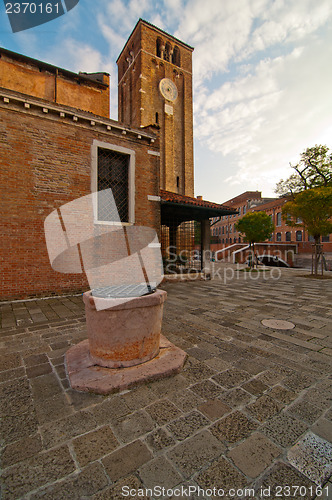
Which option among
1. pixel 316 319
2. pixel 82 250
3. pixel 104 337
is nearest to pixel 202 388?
pixel 104 337

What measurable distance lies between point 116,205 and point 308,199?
11.6m

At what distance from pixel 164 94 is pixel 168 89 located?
1096 millimetres

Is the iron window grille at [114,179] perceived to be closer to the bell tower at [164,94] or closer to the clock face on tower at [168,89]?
the bell tower at [164,94]

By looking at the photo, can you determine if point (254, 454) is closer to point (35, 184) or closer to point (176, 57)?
point (35, 184)

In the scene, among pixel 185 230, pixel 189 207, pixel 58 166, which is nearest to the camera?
pixel 58 166

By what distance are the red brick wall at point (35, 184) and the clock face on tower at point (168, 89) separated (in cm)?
1977

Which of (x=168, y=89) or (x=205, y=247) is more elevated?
(x=168, y=89)

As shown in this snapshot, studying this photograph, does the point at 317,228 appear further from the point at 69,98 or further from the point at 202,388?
the point at 69,98

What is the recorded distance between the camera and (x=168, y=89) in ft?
77.2

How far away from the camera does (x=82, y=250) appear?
7395 millimetres

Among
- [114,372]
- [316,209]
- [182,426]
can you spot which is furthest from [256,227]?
[182,426]

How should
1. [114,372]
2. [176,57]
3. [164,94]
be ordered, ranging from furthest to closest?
[176,57] < [164,94] < [114,372]

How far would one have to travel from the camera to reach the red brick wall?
6293 millimetres

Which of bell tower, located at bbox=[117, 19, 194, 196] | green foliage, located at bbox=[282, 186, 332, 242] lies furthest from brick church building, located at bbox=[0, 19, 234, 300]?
bell tower, located at bbox=[117, 19, 194, 196]
